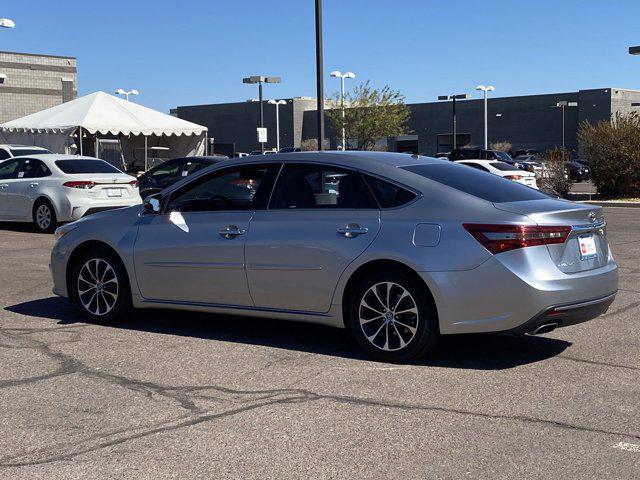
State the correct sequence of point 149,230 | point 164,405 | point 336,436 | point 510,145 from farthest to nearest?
Result: point 510,145 → point 149,230 → point 164,405 → point 336,436

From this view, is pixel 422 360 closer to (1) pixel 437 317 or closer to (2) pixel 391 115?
(1) pixel 437 317

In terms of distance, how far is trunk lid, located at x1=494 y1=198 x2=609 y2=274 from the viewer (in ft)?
19.9

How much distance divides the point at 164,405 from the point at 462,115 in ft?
249

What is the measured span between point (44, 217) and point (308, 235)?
11.9 metres

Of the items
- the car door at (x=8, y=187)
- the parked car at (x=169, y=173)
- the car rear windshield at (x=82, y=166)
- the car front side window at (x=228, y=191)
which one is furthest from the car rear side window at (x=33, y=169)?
the car front side window at (x=228, y=191)

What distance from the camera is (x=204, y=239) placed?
7195 mm

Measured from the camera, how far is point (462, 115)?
78938mm

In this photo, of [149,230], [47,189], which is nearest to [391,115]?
[47,189]

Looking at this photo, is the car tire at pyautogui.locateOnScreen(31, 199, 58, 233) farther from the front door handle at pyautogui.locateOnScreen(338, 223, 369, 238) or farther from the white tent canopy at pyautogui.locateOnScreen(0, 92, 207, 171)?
the front door handle at pyautogui.locateOnScreen(338, 223, 369, 238)

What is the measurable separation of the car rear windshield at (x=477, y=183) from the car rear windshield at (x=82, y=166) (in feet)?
38.4

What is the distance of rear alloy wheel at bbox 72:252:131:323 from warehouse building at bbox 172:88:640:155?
198ft

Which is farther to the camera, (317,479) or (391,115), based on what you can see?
(391,115)

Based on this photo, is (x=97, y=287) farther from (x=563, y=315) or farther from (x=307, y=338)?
(x=563, y=315)

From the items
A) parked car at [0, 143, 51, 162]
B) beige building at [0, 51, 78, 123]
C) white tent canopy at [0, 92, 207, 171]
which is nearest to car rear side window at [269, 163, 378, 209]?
parked car at [0, 143, 51, 162]
